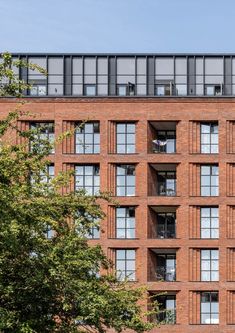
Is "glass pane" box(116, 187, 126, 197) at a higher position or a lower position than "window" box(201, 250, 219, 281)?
higher

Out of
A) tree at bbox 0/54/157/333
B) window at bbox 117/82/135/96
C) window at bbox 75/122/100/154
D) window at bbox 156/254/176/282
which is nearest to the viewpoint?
tree at bbox 0/54/157/333

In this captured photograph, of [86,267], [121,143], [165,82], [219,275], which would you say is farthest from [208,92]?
[86,267]

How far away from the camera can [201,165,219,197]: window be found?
83188 millimetres

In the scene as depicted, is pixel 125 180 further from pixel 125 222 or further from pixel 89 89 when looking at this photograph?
pixel 89 89

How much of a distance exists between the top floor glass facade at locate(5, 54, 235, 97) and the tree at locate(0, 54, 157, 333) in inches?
2245

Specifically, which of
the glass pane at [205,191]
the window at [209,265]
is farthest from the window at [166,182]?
the window at [209,265]

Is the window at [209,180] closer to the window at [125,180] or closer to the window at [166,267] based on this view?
the window at [125,180]

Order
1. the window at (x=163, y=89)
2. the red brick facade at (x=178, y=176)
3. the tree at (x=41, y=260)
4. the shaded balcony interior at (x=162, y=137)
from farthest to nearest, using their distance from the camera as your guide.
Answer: the window at (x=163, y=89) → the shaded balcony interior at (x=162, y=137) → the red brick facade at (x=178, y=176) → the tree at (x=41, y=260)

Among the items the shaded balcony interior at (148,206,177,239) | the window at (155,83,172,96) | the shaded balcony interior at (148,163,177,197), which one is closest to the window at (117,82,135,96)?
the window at (155,83,172,96)

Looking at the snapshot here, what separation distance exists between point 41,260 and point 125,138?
52.4m

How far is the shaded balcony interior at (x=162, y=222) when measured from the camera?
8294 cm

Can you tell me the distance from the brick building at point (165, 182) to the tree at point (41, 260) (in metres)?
47.6

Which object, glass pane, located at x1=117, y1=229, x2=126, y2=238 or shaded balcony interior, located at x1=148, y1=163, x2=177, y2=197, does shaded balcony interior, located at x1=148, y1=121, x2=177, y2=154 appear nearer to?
shaded balcony interior, located at x1=148, y1=163, x2=177, y2=197

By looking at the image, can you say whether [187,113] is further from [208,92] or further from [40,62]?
[40,62]
